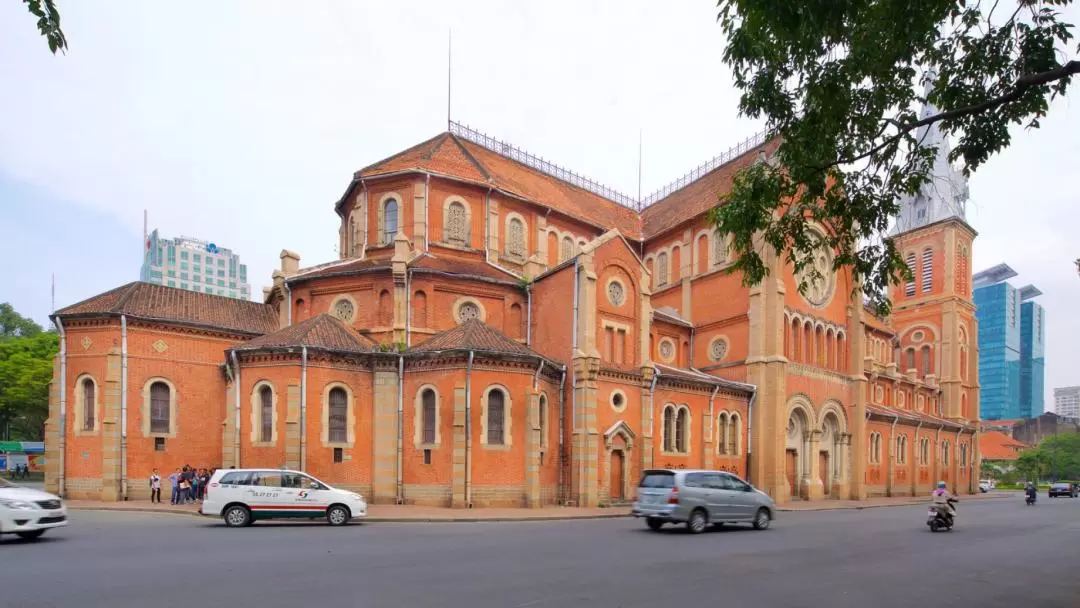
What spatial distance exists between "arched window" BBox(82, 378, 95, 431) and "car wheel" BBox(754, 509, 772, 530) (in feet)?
80.2

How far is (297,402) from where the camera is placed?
946 inches

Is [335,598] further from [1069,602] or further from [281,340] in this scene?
[281,340]

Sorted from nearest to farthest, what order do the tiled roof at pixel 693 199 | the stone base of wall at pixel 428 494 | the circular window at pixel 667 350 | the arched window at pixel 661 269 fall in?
the stone base of wall at pixel 428 494 → the circular window at pixel 667 350 → the tiled roof at pixel 693 199 → the arched window at pixel 661 269

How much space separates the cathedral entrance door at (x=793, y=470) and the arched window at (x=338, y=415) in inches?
903

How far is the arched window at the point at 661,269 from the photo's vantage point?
1638 inches

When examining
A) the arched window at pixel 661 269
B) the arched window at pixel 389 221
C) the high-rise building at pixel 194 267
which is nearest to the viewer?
the arched window at pixel 389 221

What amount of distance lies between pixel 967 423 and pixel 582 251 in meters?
44.4

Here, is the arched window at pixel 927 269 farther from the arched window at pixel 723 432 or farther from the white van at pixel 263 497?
the white van at pixel 263 497

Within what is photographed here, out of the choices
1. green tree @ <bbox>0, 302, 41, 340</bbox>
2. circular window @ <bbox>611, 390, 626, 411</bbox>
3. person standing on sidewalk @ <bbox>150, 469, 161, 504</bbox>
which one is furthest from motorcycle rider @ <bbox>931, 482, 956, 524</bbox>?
green tree @ <bbox>0, 302, 41, 340</bbox>

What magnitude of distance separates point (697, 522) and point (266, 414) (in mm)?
15910

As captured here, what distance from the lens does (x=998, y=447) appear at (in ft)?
311

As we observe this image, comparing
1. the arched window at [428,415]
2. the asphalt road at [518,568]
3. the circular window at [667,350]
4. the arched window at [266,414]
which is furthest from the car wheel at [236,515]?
the circular window at [667,350]

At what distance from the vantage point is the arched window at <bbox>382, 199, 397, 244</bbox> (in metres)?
33.2

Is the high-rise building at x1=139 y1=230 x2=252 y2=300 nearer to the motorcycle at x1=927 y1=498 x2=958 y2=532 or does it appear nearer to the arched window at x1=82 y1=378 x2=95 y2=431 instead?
the arched window at x1=82 y1=378 x2=95 y2=431
